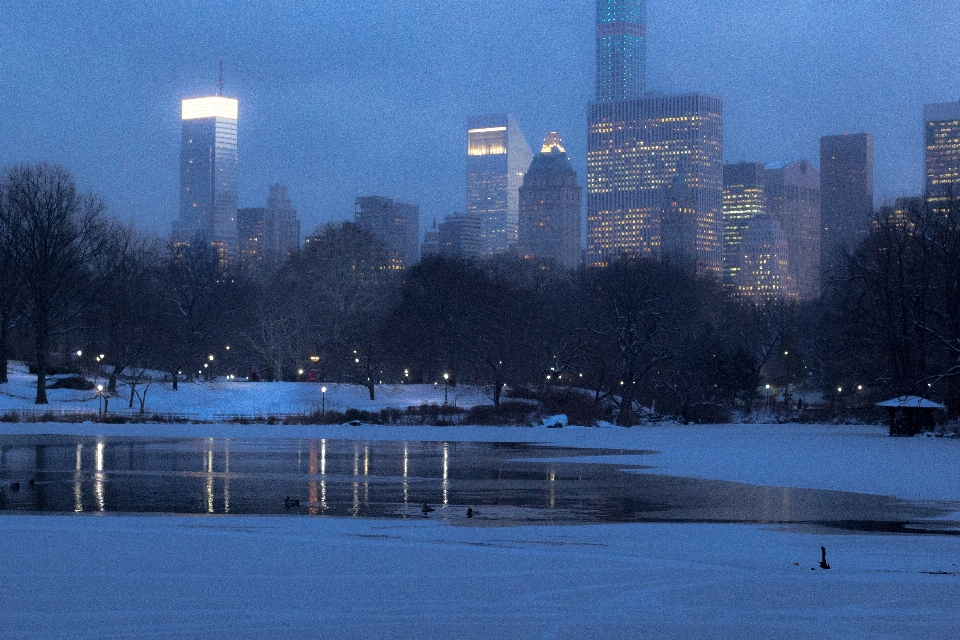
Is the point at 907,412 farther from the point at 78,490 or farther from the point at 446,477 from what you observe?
the point at 78,490

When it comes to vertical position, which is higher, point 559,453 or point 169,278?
point 169,278

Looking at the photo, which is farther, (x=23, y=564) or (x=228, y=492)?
(x=228, y=492)

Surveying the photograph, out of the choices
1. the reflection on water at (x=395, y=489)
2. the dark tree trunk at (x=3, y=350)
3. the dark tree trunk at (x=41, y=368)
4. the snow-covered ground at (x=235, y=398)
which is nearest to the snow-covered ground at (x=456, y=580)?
the reflection on water at (x=395, y=489)

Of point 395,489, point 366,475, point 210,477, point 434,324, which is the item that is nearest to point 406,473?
point 366,475

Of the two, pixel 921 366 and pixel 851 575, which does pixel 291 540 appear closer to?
pixel 851 575

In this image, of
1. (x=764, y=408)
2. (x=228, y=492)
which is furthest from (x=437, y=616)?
(x=764, y=408)

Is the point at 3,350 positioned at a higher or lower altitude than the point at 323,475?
higher

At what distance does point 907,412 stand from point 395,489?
36.2 meters

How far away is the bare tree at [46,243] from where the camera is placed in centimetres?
6844

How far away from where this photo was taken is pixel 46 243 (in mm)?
Result: 69188

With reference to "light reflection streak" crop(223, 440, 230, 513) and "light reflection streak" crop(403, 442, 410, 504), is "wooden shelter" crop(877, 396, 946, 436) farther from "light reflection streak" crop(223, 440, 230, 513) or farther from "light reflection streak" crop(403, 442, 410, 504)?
"light reflection streak" crop(223, 440, 230, 513)

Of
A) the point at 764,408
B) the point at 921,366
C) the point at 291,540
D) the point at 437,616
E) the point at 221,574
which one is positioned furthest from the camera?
the point at 764,408

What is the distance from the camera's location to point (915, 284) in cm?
5812

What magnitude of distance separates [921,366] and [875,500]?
35.7 metres
